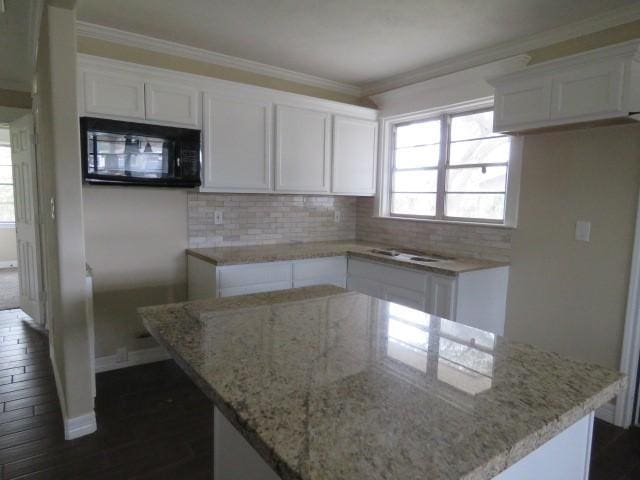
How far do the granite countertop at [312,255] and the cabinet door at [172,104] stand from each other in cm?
99

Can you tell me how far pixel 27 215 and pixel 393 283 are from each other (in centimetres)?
361

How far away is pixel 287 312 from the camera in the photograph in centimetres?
149

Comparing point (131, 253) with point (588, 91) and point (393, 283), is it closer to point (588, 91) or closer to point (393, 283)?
point (393, 283)

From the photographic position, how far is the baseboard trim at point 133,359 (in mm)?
3078

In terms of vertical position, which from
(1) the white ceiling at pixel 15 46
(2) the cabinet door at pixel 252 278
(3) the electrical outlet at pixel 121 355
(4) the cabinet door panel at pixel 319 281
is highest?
(1) the white ceiling at pixel 15 46

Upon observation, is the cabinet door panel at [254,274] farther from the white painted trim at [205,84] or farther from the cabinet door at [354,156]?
the white painted trim at [205,84]

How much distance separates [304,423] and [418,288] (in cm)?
228

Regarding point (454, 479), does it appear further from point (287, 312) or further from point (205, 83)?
point (205, 83)

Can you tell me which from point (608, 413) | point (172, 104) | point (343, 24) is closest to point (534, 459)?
point (608, 413)

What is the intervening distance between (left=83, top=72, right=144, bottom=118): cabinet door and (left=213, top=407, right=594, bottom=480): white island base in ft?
7.24

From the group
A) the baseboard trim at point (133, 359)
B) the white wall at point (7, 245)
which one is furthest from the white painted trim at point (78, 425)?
the white wall at point (7, 245)

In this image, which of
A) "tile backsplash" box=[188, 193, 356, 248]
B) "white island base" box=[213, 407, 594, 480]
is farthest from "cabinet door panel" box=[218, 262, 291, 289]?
"white island base" box=[213, 407, 594, 480]

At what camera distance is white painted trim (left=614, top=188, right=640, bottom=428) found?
2.38 m

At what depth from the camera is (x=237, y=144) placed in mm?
3178
